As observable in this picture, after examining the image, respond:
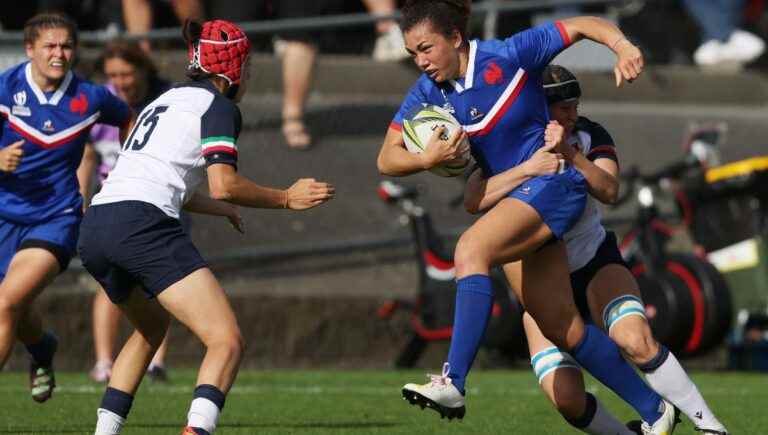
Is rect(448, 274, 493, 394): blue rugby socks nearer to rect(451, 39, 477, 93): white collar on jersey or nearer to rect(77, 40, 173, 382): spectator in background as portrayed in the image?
rect(451, 39, 477, 93): white collar on jersey

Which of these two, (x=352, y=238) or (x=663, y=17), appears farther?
(x=663, y=17)

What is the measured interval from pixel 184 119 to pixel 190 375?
5.32m

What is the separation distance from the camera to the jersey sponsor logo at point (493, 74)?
663cm

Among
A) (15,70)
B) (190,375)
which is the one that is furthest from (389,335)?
(15,70)

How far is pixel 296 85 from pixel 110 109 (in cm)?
596

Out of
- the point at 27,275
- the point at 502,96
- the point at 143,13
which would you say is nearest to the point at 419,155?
the point at 502,96

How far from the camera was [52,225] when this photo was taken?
27.6 feet

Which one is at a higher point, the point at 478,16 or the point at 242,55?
the point at 242,55

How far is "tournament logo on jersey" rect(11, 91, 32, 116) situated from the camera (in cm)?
863

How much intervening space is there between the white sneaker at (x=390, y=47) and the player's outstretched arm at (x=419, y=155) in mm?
8672

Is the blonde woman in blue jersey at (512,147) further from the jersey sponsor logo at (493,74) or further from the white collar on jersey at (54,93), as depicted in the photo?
the white collar on jersey at (54,93)

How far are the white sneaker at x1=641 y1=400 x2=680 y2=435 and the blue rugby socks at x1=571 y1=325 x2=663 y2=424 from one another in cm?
2

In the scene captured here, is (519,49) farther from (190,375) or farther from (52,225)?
(190,375)

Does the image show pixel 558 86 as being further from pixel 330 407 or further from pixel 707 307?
pixel 707 307
